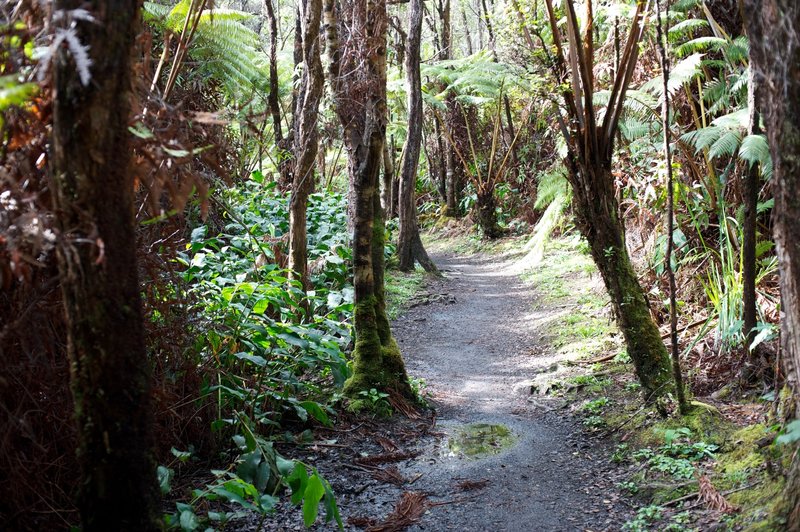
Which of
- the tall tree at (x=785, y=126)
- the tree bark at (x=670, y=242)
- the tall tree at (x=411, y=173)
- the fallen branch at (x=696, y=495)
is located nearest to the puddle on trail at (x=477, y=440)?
the tree bark at (x=670, y=242)

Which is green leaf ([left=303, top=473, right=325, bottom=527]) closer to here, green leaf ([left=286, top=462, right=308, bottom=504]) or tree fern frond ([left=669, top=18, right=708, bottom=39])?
green leaf ([left=286, top=462, right=308, bottom=504])

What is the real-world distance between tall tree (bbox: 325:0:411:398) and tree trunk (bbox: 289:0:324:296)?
0.16 m

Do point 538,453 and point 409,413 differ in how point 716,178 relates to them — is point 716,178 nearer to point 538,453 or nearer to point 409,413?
point 538,453

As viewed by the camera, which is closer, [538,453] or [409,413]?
[538,453]

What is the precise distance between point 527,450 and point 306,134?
3.62 metres

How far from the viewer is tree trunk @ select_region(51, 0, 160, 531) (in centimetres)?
154

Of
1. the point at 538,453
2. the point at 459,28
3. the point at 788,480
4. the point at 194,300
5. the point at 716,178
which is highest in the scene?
the point at 459,28

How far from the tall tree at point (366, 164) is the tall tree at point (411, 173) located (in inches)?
166

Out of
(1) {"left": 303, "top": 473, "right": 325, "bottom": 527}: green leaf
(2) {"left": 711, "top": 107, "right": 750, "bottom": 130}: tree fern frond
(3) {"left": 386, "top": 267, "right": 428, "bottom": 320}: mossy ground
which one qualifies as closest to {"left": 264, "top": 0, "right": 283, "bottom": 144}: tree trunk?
(3) {"left": 386, "top": 267, "right": 428, "bottom": 320}: mossy ground

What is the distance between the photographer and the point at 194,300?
355 centimetres

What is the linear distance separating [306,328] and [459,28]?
33967 mm

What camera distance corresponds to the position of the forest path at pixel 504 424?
3.50 metres

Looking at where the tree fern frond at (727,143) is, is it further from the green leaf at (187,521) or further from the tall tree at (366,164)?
the green leaf at (187,521)

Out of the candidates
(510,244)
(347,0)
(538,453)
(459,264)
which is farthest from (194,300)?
(510,244)
